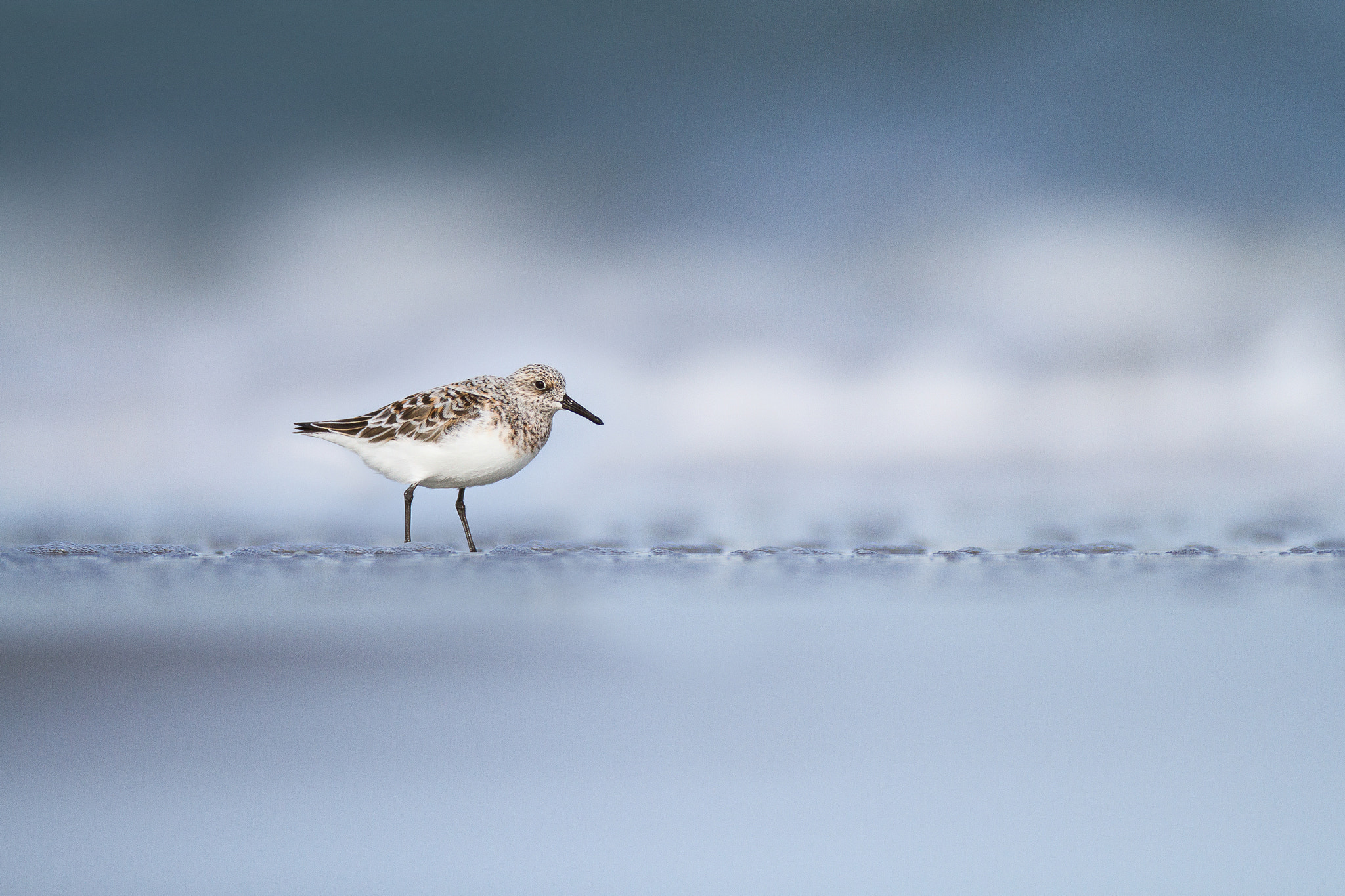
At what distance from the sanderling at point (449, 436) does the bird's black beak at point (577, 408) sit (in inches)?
5.3

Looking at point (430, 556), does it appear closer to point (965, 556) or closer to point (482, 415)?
point (482, 415)

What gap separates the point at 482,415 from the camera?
3844mm

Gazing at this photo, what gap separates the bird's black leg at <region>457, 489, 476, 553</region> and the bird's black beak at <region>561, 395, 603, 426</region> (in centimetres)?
48

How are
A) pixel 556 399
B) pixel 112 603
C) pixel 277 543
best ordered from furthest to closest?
pixel 556 399
pixel 277 543
pixel 112 603

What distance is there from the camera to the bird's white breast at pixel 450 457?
379 cm

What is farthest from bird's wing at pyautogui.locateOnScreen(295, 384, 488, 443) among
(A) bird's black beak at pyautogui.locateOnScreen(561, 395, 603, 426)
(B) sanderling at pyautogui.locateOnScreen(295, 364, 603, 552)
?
(A) bird's black beak at pyautogui.locateOnScreen(561, 395, 603, 426)

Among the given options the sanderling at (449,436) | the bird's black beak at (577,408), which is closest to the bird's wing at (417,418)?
the sanderling at (449,436)

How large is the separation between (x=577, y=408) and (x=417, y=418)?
0.65 meters

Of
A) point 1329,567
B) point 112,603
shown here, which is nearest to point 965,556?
point 1329,567

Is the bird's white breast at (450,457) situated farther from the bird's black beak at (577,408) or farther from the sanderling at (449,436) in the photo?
the bird's black beak at (577,408)

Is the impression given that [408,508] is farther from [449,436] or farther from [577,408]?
[577,408]

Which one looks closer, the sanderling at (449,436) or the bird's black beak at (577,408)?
the sanderling at (449,436)

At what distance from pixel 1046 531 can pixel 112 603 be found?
2.79 metres

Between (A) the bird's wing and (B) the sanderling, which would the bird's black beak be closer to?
(B) the sanderling
